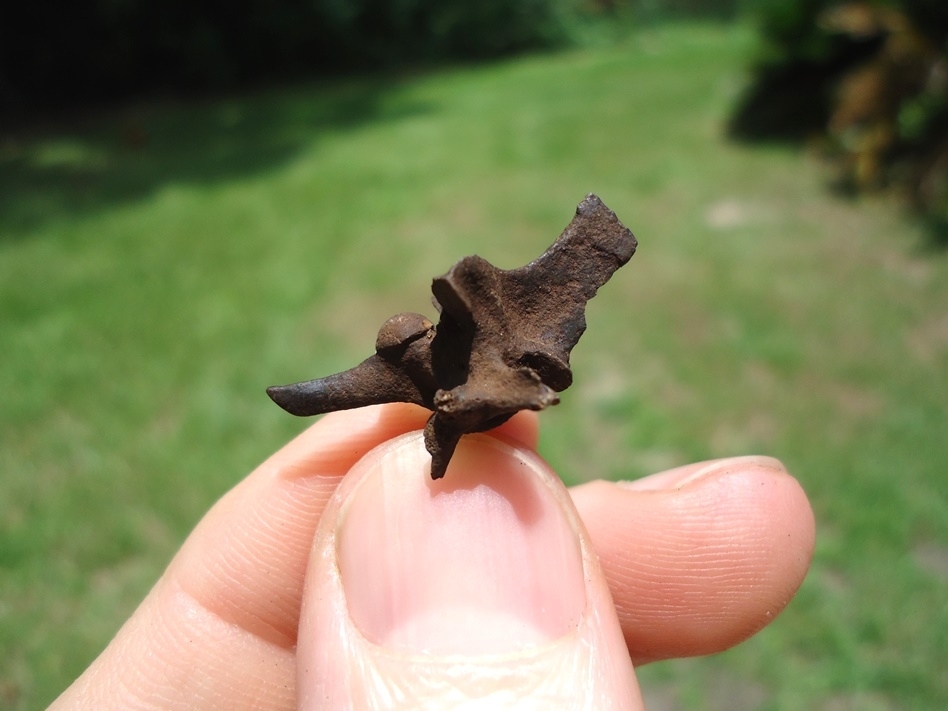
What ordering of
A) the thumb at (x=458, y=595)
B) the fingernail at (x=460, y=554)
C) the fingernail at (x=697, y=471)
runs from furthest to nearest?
the fingernail at (x=697, y=471), the fingernail at (x=460, y=554), the thumb at (x=458, y=595)

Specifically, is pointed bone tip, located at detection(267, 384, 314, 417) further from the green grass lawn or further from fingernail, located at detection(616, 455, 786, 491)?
the green grass lawn

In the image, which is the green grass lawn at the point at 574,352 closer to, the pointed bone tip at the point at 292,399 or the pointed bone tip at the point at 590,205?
the pointed bone tip at the point at 292,399

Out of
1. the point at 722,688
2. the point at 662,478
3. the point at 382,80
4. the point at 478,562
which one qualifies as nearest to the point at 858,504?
the point at 722,688

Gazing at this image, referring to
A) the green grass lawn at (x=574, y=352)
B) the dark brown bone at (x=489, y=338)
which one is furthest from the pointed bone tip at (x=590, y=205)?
the green grass lawn at (x=574, y=352)

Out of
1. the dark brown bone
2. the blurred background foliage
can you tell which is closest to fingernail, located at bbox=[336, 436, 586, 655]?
the dark brown bone

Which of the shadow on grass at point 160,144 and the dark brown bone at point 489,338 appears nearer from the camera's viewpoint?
the dark brown bone at point 489,338

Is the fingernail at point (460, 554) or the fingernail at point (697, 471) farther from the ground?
the fingernail at point (460, 554)

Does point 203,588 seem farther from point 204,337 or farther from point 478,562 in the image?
point 204,337
